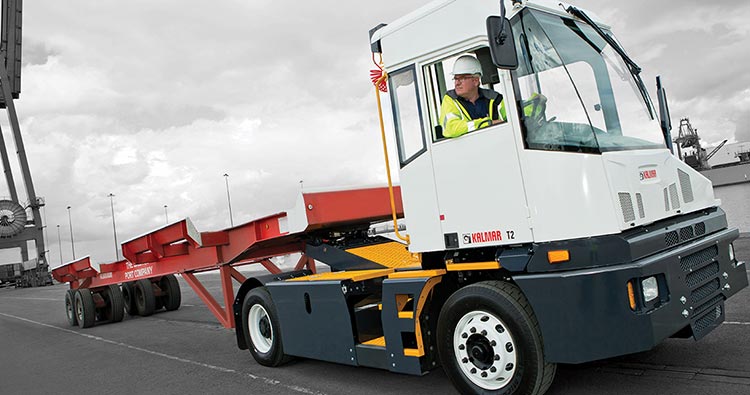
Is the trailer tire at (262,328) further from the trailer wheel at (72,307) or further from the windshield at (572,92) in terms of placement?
the trailer wheel at (72,307)

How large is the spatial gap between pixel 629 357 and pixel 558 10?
3246 millimetres

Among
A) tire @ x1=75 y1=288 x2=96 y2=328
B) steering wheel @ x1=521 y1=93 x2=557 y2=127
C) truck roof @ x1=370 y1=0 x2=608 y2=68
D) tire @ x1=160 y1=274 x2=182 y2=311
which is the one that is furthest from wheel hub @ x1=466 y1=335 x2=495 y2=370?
tire @ x1=160 y1=274 x2=182 y2=311

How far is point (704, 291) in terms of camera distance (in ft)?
15.6

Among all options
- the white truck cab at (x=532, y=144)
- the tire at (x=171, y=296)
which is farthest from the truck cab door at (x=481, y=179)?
the tire at (x=171, y=296)

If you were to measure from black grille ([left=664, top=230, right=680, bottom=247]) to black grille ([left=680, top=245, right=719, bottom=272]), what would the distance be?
141 millimetres

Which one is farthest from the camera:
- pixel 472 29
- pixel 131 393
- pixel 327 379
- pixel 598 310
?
pixel 131 393

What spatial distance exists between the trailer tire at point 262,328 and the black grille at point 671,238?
4.05 metres

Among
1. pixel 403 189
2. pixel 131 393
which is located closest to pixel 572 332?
pixel 403 189

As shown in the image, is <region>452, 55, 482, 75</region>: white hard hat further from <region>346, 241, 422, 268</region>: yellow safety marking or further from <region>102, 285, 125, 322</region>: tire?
<region>102, 285, 125, 322</region>: tire

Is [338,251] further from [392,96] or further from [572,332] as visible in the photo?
[572,332]

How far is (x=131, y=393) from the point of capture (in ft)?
21.6

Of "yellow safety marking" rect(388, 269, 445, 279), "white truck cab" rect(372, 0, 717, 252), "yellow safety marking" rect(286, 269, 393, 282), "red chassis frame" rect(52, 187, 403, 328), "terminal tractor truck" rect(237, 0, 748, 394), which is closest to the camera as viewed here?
"terminal tractor truck" rect(237, 0, 748, 394)

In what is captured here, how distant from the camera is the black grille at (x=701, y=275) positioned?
4586 millimetres

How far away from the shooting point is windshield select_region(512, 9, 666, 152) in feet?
14.5
